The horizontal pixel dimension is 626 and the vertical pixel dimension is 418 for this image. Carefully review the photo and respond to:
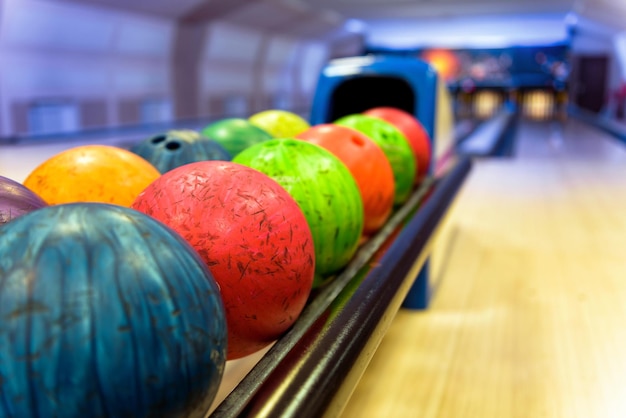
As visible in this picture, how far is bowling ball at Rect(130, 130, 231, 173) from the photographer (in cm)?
143

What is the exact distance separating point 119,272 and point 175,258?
8 centimetres

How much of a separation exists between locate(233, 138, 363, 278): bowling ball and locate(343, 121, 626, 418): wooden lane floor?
1.33 ft

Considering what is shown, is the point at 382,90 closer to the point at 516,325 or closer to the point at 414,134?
the point at 414,134

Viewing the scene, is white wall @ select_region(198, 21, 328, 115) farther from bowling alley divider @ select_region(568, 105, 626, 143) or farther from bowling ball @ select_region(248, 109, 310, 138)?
bowling ball @ select_region(248, 109, 310, 138)

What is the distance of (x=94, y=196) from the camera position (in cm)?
121

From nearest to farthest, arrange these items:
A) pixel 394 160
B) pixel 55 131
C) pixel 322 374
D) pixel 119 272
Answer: pixel 119 272, pixel 322 374, pixel 394 160, pixel 55 131

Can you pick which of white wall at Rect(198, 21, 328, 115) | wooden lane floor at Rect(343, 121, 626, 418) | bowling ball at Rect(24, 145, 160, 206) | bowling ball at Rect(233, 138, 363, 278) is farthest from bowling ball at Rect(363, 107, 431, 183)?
white wall at Rect(198, 21, 328, 115)

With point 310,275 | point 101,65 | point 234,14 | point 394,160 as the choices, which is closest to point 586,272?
point 394,160

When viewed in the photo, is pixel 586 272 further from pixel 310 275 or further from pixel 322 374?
pixel 322 374

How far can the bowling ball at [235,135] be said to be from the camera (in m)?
1.68

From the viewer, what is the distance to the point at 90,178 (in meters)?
1.23

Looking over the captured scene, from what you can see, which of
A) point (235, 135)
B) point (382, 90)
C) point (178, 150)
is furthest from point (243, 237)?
point (382, 90)

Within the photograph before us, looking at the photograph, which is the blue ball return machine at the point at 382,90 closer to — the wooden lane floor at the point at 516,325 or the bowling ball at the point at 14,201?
the wooden lane floor at the point at 516,325

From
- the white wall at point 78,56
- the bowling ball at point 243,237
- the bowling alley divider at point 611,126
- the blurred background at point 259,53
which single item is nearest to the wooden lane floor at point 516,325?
the bowling ball at point 243,237
